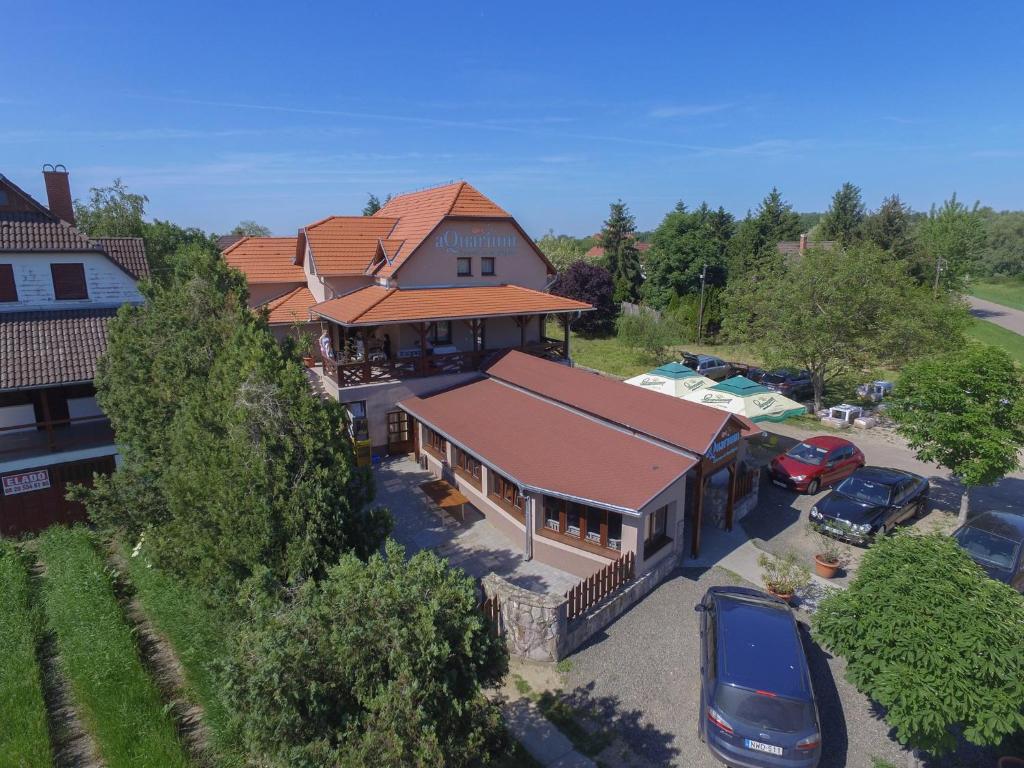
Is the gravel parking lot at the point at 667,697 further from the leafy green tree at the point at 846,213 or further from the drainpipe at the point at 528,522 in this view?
the leafy green tree at the point at 846,213

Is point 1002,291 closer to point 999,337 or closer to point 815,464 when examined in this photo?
point 999,337

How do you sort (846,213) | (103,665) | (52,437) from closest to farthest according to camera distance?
(103,665)
(52,437)
(846,213)

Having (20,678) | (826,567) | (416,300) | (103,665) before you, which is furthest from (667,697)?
(416,300)

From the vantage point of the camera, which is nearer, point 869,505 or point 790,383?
point 869,505

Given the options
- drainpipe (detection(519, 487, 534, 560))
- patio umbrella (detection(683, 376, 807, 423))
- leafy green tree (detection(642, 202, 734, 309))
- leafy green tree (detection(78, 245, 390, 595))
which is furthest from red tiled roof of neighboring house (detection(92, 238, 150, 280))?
leafy green tree (detection(642, 202, 734, 309))

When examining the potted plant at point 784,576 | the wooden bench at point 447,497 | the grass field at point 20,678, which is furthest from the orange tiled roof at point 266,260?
the potted plant at point 784,576
